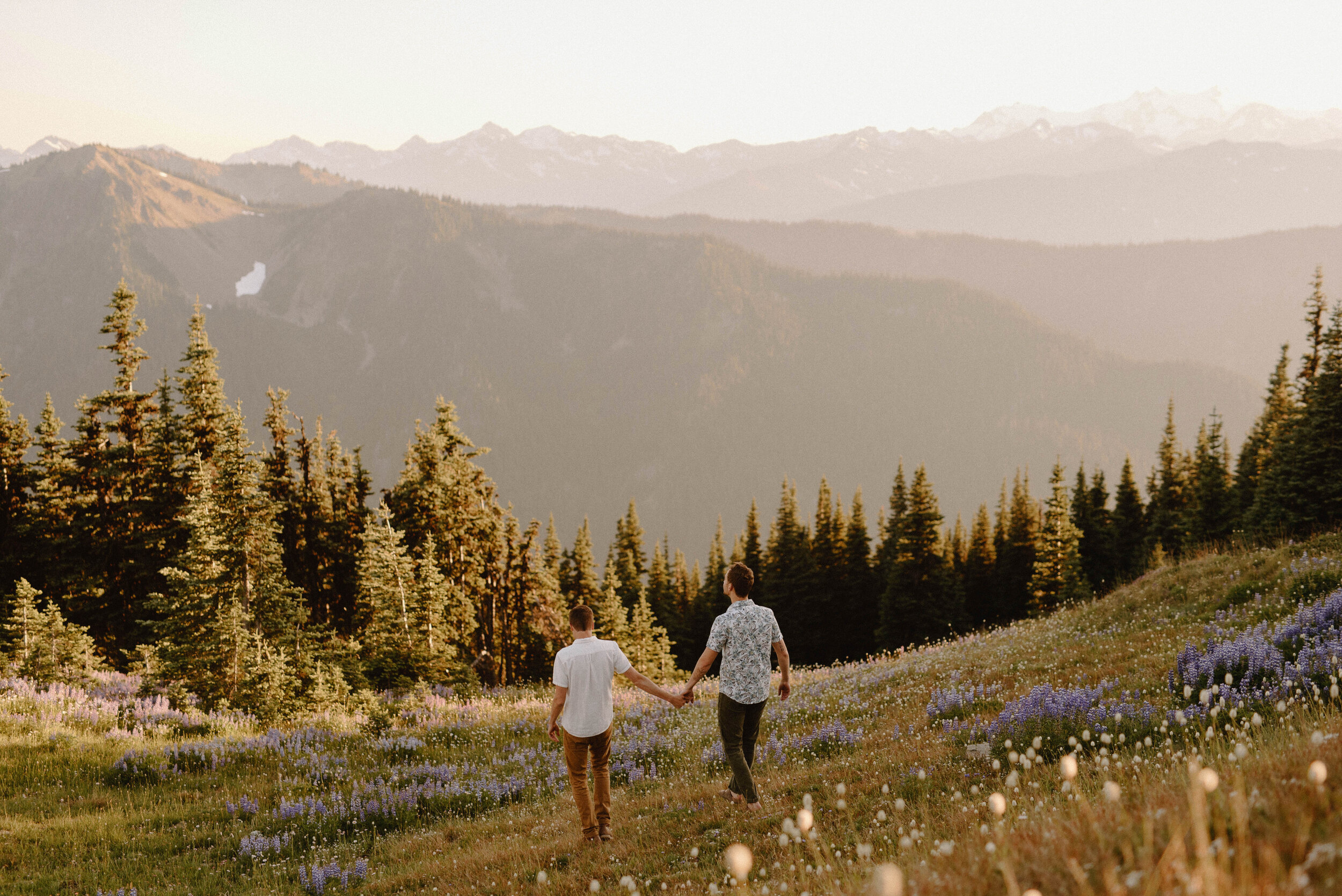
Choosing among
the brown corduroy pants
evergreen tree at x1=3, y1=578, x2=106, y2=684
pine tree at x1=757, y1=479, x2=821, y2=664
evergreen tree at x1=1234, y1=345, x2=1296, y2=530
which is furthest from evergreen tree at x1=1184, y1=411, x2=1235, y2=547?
evergreen tree at x1=3, y1=578, x2=106, y2=684

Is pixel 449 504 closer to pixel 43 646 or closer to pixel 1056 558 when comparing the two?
pixel 43 646

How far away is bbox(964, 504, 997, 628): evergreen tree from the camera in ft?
197

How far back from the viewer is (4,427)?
33.9 m

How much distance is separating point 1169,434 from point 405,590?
62.9 metres

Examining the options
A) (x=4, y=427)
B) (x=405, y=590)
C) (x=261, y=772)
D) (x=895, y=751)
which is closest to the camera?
(x=895, y=751)

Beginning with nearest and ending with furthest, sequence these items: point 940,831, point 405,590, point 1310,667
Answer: point 940,831, point 1310,667, point 405,590

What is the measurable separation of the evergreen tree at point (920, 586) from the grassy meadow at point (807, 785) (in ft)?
115

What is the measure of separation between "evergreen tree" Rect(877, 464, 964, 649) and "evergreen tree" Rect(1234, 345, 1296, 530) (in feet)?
59.2

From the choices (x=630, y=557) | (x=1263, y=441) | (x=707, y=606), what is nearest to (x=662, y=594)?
(x=630, y=557)

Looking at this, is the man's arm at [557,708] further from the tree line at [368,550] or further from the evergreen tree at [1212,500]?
the evergreen tree at [1212,500]

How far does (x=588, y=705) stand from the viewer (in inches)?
293

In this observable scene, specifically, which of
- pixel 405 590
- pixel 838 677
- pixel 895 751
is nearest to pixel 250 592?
pixel 405 590

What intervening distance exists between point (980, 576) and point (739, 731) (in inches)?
2384

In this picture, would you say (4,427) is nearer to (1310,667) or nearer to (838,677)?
(838,677)
